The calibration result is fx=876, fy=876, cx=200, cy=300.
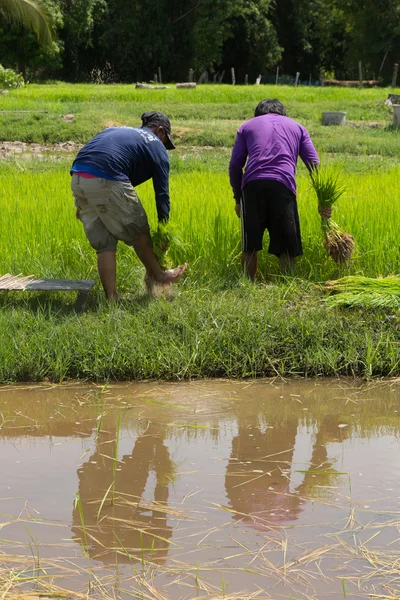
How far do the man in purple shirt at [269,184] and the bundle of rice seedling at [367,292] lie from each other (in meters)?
0.58

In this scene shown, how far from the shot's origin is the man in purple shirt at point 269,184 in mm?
5902

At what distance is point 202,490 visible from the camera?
3.43 meters

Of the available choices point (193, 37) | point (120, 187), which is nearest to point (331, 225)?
point (120, 187)

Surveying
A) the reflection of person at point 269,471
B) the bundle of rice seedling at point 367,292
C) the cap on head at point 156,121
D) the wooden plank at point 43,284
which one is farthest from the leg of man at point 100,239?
the reflection of person at point 269,471

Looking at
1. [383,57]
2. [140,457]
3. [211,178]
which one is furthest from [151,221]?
[383,57]

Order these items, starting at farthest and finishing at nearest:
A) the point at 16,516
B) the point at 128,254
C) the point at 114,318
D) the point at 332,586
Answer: the point at 128,254 < the point at 114,318 < the point at 16,516 < the point at 332,586

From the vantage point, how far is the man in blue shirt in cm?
554

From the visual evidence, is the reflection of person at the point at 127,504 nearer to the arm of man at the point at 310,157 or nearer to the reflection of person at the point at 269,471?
the reflection of person at the point at 269,471

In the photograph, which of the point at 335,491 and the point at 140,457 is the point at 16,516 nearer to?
the point at 140,457

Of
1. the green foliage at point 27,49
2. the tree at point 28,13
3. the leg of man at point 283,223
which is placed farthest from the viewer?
the green foliage at point 27,49

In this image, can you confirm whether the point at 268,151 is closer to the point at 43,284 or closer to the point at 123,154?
the point at 123,154

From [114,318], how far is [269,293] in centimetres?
113

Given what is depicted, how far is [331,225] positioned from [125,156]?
1.50 metres

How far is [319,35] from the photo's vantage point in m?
44.1
